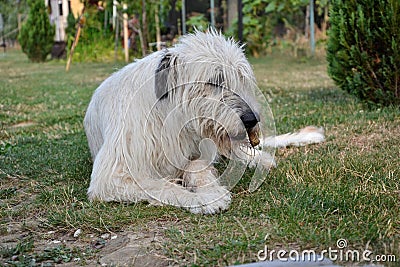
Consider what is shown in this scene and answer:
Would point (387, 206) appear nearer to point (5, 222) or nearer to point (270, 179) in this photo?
point (270, 179)

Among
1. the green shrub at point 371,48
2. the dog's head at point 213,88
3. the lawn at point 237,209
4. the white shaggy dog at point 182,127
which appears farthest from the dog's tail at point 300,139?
the green shrub at point 371,48

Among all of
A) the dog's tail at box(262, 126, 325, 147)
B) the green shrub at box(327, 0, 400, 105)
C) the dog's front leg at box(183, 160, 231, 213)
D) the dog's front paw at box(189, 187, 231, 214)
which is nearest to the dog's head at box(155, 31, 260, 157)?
the dog's front leg at box(183, 160, 231, 213)

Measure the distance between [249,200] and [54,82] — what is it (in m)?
9.38

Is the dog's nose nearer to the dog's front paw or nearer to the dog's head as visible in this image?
the dog's head

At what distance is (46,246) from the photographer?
2.71 m

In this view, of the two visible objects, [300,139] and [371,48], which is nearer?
[300,139]

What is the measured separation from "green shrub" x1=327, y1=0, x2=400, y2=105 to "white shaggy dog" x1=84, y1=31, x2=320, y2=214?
3.12 m

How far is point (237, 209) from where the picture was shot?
306cm

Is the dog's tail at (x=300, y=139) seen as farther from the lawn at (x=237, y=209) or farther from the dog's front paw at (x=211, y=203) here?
the dog's front paw at (x=211, y=203)

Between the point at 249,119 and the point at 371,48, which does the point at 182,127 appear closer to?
the point at 249,119

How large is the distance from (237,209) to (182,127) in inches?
24.6

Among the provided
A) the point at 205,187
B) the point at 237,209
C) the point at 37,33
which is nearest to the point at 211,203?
the point at 237,209

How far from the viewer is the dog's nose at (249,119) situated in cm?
310

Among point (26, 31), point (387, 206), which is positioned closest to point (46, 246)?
point (387, 206)
